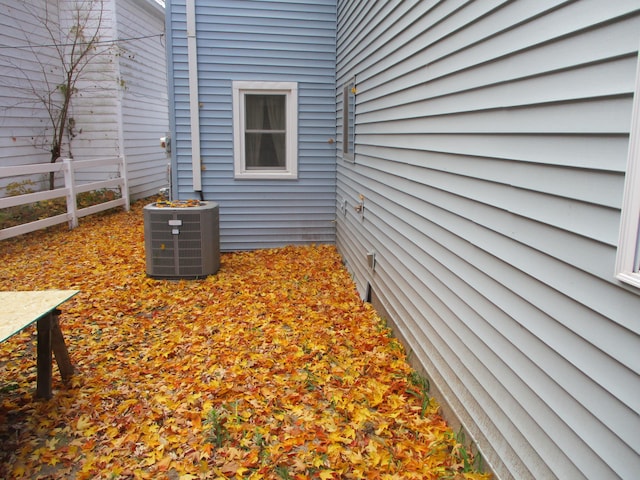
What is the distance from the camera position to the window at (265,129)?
7.72m

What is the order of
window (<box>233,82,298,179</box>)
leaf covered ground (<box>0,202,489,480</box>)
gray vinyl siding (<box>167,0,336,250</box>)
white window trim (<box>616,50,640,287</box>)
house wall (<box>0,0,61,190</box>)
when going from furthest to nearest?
house wall (<box>0,0,61,190</box>) < window (<box>233,82,298,179</box>) < gray vinyl siding (<box>167,0,336,250</box>) < leaf covered ground (<box>0,202,489,480</box>) < white window trim (<box>616,50,640,287</box>)

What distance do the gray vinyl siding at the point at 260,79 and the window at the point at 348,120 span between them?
2.96 feet

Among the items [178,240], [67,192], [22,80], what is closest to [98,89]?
[22,80]

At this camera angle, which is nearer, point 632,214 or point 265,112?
point 632,214

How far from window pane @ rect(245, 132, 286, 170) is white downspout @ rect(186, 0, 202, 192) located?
780 mm

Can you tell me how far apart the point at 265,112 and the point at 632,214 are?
6950 mm

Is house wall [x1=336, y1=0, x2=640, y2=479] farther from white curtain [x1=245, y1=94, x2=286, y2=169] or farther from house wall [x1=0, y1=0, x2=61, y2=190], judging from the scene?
house wall [x1=0, y1=0, x2=61, y2=190]

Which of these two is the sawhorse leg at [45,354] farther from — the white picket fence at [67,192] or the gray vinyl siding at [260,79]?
the white picket fence at [67,192]

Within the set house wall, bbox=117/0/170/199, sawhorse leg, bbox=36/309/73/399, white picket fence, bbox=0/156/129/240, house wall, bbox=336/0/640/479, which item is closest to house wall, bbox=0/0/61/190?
white picket fence, bbox=0/156/129/240

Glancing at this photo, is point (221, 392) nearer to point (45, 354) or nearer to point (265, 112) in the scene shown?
point (45, 354)

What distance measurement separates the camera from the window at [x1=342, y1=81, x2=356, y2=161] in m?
6.29

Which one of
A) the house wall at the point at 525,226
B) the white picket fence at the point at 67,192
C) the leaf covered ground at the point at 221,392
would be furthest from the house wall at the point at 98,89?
the house wall at the point at 525,226

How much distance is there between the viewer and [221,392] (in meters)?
3.60

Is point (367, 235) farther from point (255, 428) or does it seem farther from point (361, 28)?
point (255, 428)
